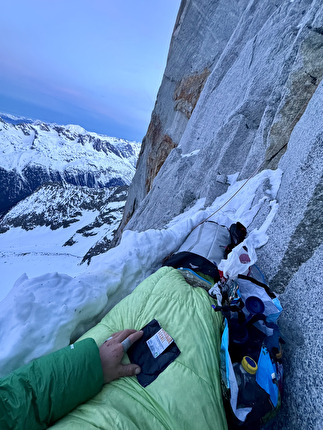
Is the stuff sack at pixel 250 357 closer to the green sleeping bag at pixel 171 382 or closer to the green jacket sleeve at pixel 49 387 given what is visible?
the green sleeping bag at pixel 171 382

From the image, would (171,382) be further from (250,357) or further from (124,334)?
(250,357)

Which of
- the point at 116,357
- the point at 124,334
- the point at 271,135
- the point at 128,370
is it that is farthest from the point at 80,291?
the point at 271,135

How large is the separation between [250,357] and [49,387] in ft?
6.03

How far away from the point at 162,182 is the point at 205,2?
639 inches

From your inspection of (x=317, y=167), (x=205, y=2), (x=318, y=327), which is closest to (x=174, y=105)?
(x=205, y=2)

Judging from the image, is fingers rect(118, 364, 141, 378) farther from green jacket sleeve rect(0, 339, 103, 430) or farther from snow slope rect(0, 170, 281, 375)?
snow slope rect(0, 170, 281, 375)

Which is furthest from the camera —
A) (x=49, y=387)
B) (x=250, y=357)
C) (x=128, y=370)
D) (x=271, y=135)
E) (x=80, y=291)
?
(x=271, y=135)

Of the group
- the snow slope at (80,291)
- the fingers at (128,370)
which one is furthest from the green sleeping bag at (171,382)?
the snow slope at (80,291)

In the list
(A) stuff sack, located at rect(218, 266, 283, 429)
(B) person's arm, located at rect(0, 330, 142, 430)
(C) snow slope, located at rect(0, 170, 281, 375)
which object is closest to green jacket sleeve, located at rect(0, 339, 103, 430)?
(B) person's arm, located at rect(0, 330, 142, 430)

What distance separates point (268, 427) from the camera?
87.9 inches

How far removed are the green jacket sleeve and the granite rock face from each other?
80.6 inches

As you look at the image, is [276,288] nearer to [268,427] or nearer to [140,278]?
[268,427]

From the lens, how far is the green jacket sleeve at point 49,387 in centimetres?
146

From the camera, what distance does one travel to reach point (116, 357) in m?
2.01
